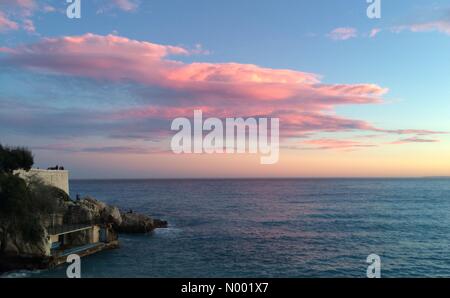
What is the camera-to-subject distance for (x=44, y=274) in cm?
4141

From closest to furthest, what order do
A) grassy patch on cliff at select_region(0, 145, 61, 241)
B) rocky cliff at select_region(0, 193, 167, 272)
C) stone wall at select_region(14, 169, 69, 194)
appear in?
rocky cliff at select_region(0, 193, 167, 272)
grassy patch on cliff at select_region(0, 145, 61, 241)
stone wall at select_region(14, 169, 69, 194)

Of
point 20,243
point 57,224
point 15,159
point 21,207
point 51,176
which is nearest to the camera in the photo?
point 20,243

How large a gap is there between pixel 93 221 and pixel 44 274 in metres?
19.2

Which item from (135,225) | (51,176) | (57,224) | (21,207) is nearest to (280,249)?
(135,225)

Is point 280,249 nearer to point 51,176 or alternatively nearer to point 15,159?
point 15,159

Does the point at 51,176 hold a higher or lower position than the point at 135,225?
higher

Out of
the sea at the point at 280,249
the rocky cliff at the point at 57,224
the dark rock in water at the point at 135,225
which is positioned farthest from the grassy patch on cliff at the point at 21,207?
the dark rock in water at the point at 135,225

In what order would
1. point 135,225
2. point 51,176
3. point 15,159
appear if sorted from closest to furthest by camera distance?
point 15,159 < point 51,176 < point 135,225

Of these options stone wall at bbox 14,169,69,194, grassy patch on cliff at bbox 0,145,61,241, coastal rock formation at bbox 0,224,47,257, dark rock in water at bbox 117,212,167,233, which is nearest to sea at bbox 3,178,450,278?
dark rock in water at bbox 117,212,167,233

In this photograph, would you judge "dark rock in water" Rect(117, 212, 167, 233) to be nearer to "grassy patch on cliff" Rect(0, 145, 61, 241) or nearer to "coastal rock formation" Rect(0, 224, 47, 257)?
"grassy patch on cliff" Rect(0, 145, 61, 241)

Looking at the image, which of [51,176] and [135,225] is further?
[135,225]
